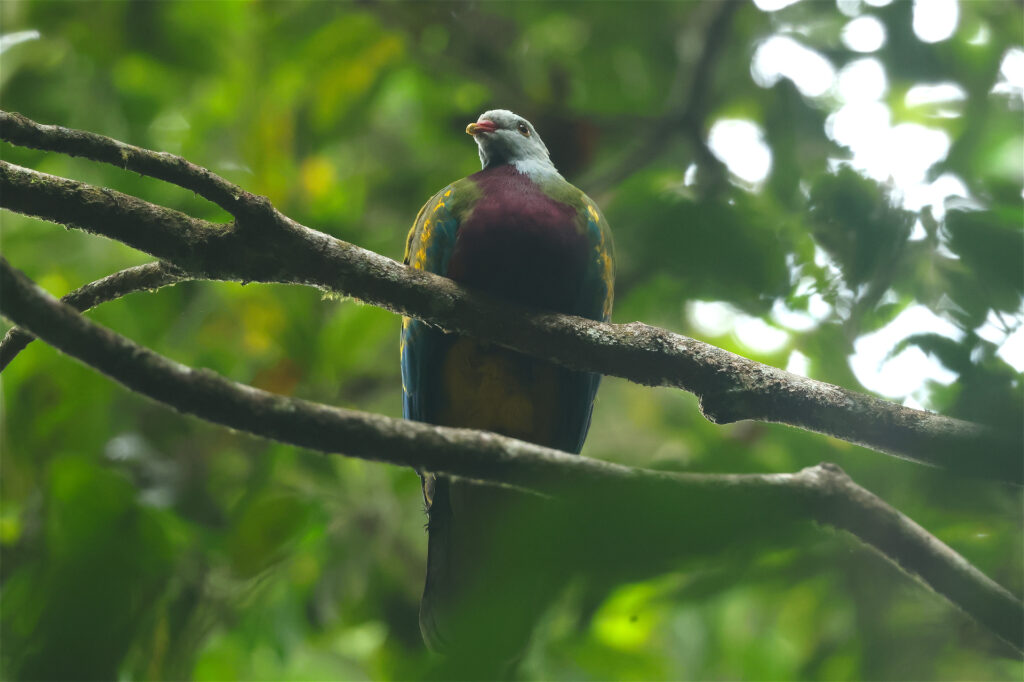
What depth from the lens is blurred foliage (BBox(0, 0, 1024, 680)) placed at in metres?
1.11

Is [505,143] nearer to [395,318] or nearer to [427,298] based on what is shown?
[395,318]

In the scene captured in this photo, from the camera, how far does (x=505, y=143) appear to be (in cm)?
351

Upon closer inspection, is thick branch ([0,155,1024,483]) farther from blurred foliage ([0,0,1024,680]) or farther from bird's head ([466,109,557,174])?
bird's head ([466,109,557,174])

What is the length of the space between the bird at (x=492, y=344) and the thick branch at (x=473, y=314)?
276 mm

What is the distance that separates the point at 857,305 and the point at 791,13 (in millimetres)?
2705

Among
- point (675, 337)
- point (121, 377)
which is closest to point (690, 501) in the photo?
point (121, 377)

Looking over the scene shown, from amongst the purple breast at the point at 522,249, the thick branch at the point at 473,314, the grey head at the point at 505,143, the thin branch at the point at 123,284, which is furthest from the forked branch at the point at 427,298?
the grey head at the point at 505,143

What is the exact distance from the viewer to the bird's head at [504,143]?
3.47m

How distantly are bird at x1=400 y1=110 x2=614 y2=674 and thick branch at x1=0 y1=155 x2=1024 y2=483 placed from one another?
0.91 ft

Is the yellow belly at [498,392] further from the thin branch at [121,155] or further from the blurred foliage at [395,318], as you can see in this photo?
the thin branch at [121,155]

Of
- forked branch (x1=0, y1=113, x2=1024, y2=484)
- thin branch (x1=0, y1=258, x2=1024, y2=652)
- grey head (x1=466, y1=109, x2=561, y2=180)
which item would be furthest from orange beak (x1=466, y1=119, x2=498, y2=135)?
thin branch (x1=0, y1=258, x2=1024, y2=652)

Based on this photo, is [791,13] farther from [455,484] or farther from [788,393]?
[455,484]

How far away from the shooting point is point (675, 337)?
2.18m

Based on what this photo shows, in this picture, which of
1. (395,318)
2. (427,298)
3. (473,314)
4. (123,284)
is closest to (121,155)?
(123,284)
